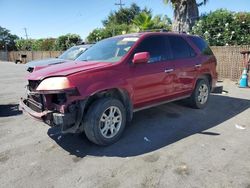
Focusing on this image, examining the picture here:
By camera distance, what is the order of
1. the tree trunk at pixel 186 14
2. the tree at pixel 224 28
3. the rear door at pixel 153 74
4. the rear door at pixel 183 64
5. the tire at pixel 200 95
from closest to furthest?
1. the rear door at pixel 153 74
2. the rear door at pixel 183 64
3. the tire at pixel 200 95
4. the tree at pixel 224 28
5. the tree trunk at pixel 186 14

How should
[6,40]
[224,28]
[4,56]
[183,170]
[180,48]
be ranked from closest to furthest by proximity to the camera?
[183,170]
[180,48]
[224,28]
[4,56]
[6,40]

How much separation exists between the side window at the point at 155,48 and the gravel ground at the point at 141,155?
138 cm

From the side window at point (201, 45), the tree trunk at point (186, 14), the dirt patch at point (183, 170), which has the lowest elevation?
the dirt patch at point (183, 170)

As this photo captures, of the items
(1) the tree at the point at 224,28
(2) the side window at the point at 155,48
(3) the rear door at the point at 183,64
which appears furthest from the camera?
(1) the tree at the point at 224,28

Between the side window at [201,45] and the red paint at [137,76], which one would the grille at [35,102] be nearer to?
the red paint at [137,76]

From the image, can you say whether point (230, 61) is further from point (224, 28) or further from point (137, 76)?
point (137, 76)

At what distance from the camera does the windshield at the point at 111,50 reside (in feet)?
15.5

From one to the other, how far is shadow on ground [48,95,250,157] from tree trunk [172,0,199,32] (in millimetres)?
7786

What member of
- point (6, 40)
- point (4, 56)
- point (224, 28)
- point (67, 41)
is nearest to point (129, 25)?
point (67, 41)

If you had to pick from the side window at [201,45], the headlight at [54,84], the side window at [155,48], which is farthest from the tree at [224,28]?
the headlight at [54,84]

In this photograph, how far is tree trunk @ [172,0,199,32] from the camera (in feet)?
44.9

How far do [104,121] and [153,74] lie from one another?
4.53 feet

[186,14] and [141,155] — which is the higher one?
[186,14]

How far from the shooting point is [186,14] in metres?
13.8
